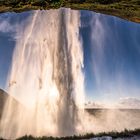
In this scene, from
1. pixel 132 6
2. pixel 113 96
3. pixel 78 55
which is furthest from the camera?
pixel 113 96

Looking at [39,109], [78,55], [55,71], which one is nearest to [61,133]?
[39,109]

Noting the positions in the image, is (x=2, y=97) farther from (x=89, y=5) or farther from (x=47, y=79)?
(x=89, y=5)

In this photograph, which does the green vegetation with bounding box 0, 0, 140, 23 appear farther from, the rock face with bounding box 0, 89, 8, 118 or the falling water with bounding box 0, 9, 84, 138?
the rock face with bounding box 0, 89, 8, 118

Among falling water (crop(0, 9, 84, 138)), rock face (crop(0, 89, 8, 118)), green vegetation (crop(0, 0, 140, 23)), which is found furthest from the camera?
rock face (crop(0, 89, 8, 118))

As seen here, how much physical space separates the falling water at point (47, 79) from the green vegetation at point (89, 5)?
223 centimetres

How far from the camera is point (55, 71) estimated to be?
16500 millimetres

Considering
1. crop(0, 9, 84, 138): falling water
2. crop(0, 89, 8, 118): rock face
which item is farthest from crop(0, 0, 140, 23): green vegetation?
crop(0, 89, 8, 118): rock face

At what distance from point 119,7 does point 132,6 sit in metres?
0.54

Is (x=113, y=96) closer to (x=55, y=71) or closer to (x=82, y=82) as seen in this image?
(x=82, y=82)

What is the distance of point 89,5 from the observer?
1455cm

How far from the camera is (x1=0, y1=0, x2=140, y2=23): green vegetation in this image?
14.0 meters

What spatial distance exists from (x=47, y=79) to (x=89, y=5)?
13.2ft

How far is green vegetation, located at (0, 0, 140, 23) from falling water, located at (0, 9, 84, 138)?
2.23 meters

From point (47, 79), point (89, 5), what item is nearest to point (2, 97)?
point (47, 79)
